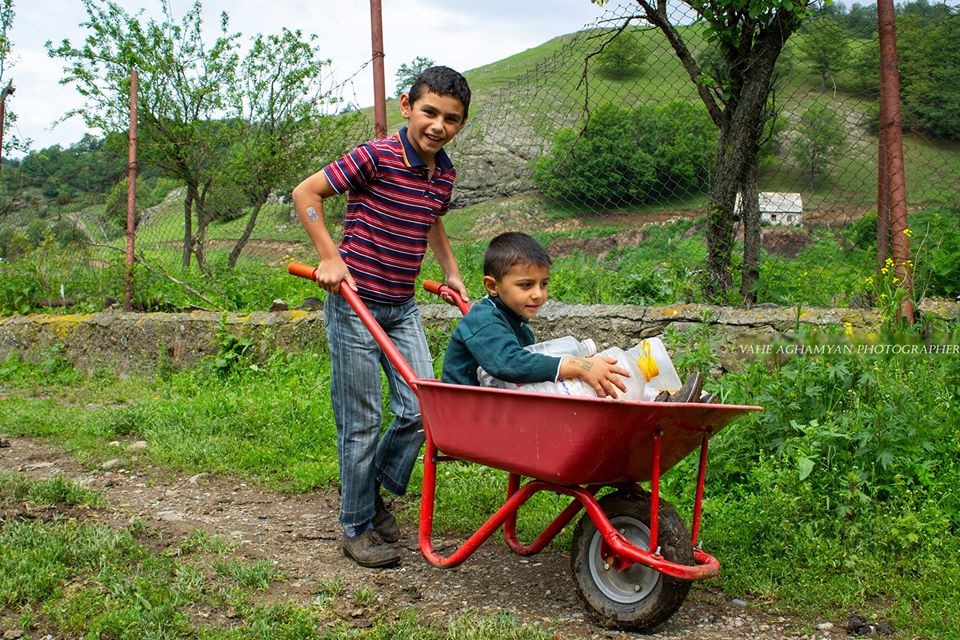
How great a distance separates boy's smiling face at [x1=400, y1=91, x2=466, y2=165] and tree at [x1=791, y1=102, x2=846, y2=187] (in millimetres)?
2537

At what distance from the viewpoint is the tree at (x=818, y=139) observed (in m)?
4.82

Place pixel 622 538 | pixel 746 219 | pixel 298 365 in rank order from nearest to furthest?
pixel 622 538 < pixel 746 219 < pixel 298 365

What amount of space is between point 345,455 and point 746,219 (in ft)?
9.70

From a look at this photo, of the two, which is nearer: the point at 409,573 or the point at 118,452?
the point at 409,573

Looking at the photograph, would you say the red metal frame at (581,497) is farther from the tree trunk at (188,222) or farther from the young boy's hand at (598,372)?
the tree trunk at (188,222)

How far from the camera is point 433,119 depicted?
10.1ft

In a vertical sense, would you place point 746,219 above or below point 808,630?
above

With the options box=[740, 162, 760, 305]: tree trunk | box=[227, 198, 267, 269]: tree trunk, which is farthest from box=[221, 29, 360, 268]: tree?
box=[740, 162, 760, 305]: tree trunk

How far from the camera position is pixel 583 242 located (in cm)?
616

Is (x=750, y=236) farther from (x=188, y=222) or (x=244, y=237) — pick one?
(x=188, y=222)

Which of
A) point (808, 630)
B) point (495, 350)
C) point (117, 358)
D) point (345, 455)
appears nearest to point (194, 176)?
point (117, 358)

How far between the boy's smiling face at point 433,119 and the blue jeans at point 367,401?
0.65 meters

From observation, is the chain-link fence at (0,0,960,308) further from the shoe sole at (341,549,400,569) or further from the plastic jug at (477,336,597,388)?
the shoe sole at (341,549,400,569)

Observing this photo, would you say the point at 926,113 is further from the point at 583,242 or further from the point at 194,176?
the point at 194,176
